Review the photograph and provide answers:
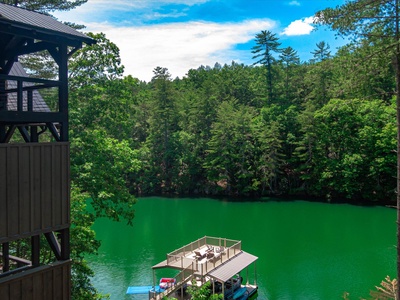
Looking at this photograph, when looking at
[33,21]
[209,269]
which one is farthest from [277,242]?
[33,21]

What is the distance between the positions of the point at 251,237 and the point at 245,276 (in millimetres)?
5736

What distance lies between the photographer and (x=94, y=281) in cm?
1569

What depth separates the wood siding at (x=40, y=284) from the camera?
5.40m

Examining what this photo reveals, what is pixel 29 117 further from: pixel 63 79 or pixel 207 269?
pixel 207 269

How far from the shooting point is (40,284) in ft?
18.9

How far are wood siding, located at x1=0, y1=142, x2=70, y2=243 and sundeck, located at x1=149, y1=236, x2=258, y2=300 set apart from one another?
744 centimetres

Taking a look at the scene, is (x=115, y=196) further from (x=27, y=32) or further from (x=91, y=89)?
(x=27, y=32)

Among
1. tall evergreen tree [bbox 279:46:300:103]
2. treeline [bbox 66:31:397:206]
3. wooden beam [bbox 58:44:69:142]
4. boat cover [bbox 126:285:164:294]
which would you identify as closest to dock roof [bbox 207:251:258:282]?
boat cover [bbox 126:285:164:294]

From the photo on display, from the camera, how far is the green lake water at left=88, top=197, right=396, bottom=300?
15.5 m

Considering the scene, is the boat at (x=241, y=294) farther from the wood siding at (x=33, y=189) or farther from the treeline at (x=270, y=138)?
the treeline at (x=270, y=138)

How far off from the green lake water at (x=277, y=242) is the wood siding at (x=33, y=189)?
9.54 m

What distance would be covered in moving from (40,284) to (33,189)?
4.63ft

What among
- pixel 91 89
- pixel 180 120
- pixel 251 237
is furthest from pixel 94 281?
pixel 180 120

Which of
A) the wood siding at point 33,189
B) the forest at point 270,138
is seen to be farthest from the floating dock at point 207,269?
the wood siding at point 33,189
